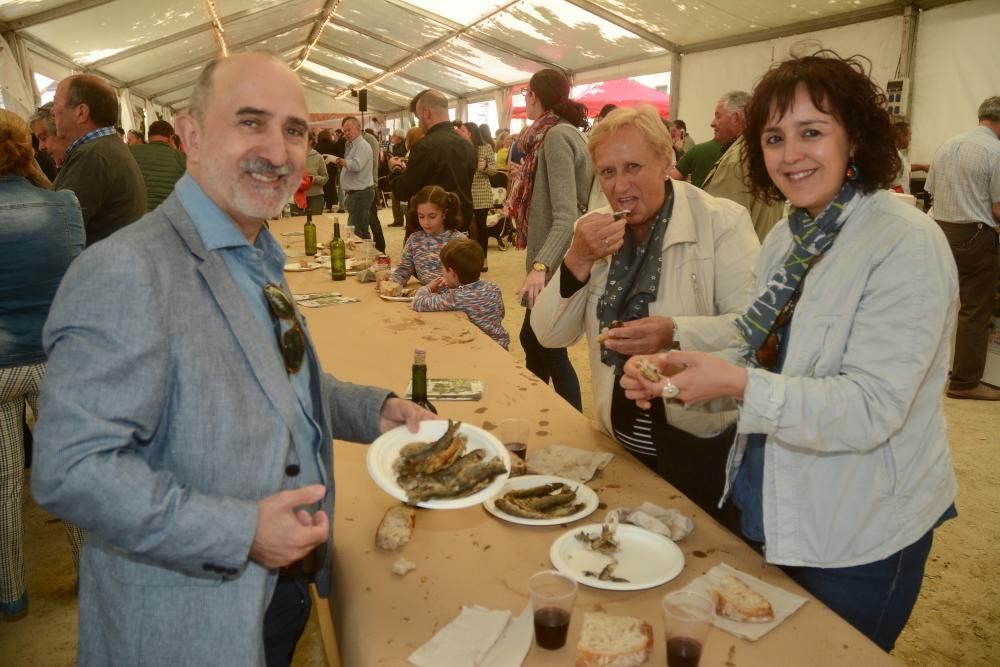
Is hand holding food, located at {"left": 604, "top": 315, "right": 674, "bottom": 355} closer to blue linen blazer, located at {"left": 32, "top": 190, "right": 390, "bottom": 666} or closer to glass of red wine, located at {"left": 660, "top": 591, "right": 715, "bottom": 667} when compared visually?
glass of red wine, located at {"left": 660, "top": 591, "right": 715, "bottom": 667}

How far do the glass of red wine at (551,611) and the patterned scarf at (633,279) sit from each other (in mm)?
948

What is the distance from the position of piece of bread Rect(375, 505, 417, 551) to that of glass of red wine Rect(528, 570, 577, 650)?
397mm

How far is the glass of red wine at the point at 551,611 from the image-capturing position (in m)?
1.19

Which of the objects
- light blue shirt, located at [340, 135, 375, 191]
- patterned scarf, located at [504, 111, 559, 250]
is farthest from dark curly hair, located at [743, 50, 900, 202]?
light blue shirt, located at [340, 135, 375, 191]

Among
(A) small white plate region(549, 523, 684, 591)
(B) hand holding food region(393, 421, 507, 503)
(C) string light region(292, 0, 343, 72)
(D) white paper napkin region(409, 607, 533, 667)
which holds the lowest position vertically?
(D) white paper napkin region(409, 607, 533, 667)

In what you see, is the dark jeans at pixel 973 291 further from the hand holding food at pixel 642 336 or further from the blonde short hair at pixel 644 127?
the hand holding food at pixel 642 336

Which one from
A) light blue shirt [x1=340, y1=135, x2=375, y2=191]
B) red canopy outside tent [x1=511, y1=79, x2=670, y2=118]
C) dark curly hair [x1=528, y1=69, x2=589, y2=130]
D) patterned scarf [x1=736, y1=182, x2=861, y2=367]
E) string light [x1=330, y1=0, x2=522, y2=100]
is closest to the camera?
patterned scarf [x1=736, y1=182, x2=861, y2=367]

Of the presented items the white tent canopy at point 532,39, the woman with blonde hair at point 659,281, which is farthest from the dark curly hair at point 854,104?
the woman with blonde hair at point 659,281

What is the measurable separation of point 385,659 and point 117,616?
1.45 feet

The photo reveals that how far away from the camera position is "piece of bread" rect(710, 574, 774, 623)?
1246 millimetres

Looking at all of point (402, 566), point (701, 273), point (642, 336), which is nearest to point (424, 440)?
point (402, 566)

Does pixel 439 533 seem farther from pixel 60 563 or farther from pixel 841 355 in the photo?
pixel 60 563

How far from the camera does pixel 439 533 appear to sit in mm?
1577

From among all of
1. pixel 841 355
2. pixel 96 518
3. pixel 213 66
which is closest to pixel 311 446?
pixel 96 518
